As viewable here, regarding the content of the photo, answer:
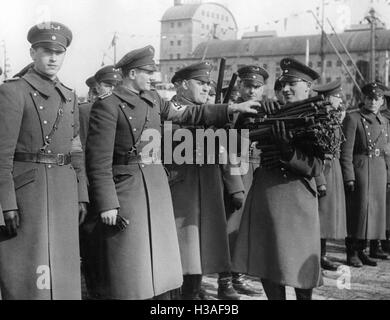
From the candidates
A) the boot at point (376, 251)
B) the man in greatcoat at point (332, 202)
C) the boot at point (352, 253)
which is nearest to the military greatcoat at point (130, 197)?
the man in greatcoat at point (332, 202)

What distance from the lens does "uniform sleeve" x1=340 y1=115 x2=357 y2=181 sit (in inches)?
309

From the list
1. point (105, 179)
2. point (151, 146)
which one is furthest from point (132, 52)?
point (105, 179)

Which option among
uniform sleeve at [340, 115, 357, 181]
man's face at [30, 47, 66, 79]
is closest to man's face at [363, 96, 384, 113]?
uniform sleeve at [340, 115, 357, 181]

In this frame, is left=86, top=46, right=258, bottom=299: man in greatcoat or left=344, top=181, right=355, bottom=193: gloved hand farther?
left=344, top=181, right=355, bottom=193: gloved hand

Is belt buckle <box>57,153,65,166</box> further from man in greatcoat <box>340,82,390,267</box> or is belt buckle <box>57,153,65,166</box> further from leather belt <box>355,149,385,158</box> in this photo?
leather belt <box>355,149,385,158</box>

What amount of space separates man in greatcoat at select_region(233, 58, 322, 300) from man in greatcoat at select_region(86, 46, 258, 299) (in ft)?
2.22

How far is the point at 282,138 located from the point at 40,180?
2.03 meters

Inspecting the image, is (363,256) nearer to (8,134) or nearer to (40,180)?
(40,180)

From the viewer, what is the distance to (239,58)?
72.2 m

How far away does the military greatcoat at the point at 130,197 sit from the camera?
15.2 ft

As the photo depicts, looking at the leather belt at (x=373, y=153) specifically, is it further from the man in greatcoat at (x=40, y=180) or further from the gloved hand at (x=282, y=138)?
the man in greatcoat at (x=40, y=180)

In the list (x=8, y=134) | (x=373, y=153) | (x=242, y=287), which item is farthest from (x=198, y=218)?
(x=373, y=153)

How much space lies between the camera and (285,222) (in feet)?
16.6
